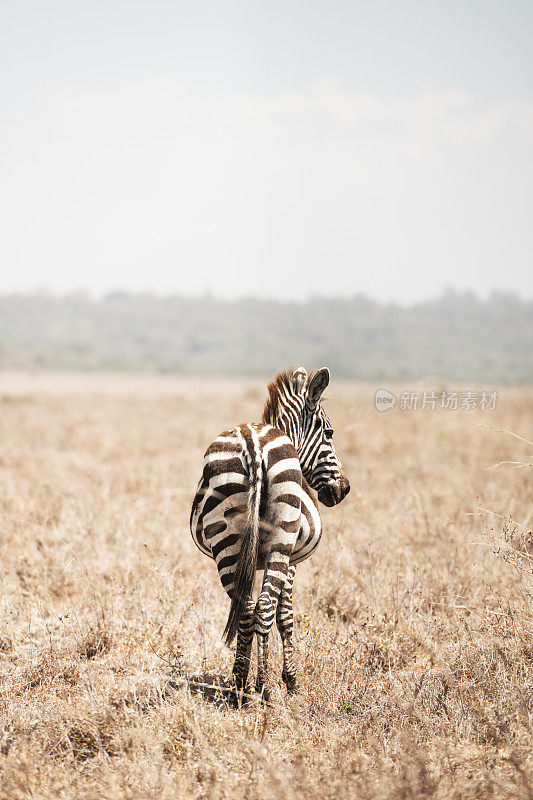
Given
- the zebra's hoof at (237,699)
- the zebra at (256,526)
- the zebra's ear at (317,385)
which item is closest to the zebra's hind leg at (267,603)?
the zebra at (256,526)

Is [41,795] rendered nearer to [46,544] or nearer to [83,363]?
[46,544]

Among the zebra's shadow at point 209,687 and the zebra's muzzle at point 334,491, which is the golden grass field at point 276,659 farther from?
the zebra's muzzle at point 334,491

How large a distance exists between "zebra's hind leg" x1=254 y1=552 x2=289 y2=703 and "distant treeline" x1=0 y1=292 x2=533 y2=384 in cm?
6387

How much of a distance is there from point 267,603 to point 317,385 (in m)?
1.34

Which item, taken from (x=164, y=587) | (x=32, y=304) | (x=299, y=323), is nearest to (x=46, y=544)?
(x=164, y=587)

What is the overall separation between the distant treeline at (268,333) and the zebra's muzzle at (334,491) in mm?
63353

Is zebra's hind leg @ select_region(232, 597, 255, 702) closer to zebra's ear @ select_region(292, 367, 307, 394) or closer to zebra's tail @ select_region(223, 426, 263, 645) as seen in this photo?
zebra's tail @ select_region(223, 426, 263, 645)

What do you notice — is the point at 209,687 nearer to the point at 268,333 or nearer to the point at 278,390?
the point at 278,390

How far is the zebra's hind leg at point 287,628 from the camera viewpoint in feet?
12.8

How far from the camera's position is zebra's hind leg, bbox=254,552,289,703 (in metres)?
3.64

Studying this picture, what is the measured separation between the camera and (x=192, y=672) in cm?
445

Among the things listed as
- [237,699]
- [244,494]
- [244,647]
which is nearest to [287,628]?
[244,647]

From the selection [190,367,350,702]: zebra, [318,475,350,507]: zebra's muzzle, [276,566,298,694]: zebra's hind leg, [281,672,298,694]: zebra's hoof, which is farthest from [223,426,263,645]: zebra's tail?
[318,475,350,507]: zebra's muzzle

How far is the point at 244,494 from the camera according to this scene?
3.79 metres
